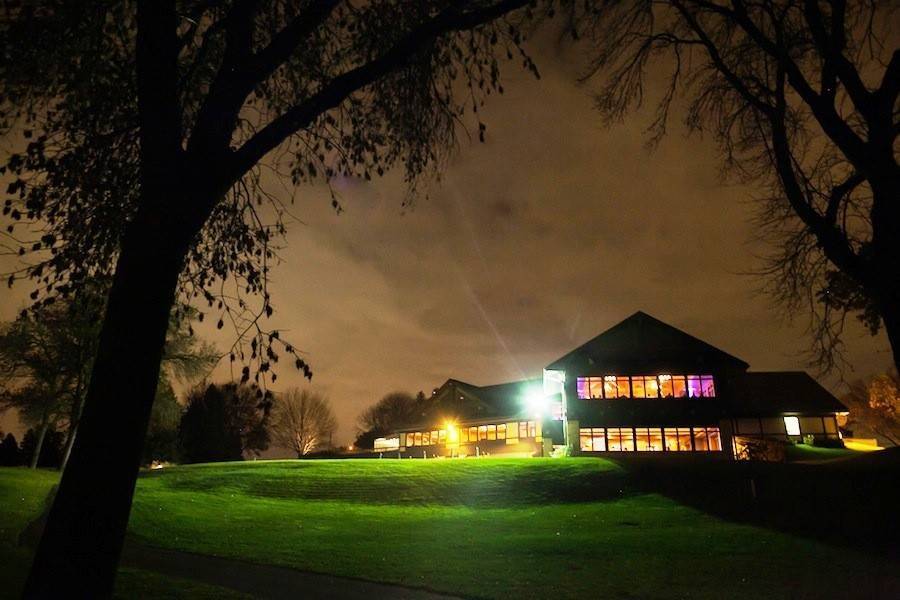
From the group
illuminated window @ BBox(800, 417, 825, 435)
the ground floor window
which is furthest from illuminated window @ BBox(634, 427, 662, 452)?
illuminated window @ BBox(800, 417, 825, 435)

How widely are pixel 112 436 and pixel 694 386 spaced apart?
132ft

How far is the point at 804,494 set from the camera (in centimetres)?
2241

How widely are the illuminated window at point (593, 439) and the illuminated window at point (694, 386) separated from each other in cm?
658

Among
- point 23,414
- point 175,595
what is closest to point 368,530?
point 175,595

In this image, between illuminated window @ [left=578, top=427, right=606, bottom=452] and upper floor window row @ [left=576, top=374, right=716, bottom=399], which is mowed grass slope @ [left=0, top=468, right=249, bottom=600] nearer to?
illuminated window @ [left=578, top=427, right=606, bottom=452]

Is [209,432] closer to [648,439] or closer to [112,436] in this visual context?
[648,439]

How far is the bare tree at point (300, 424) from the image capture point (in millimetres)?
100375

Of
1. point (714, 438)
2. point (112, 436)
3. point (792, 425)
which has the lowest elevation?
point (112, 436)

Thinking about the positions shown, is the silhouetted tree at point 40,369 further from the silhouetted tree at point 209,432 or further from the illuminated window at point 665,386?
the illuminated window at point 665,386

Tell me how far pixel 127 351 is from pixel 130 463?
935 mm

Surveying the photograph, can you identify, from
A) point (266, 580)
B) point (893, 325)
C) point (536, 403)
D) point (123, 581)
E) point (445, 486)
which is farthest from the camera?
point (536, 403)

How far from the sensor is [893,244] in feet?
24.7

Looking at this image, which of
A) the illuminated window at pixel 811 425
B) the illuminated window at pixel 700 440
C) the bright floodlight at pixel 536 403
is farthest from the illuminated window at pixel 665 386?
the illuminated window at pixel 811 425

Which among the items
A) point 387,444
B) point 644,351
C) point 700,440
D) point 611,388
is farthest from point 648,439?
point 387,444
